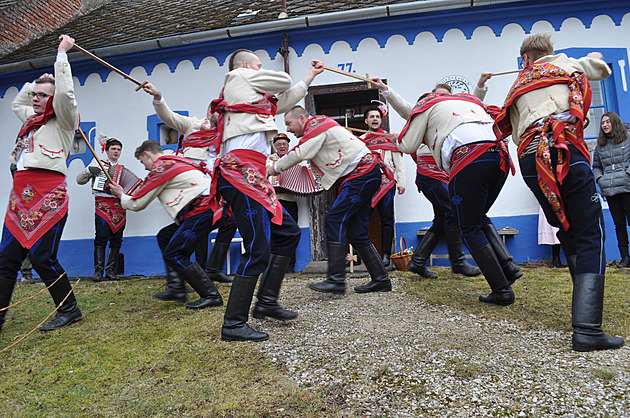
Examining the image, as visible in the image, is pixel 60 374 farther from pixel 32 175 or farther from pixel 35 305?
pixel 35 305

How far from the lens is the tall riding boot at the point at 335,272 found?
3.89 metres

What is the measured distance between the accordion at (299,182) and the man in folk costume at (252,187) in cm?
309

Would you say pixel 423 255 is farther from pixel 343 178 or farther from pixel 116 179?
pixel 116 179

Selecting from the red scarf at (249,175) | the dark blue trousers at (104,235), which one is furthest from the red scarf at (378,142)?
the dark blue trousers at (104,235)

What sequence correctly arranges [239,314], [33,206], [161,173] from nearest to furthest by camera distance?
1. [239,314]
2. [33,206]
3. [161,173]

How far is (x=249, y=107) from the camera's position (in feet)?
9.75

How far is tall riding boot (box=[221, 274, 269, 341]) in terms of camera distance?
2.76 metres

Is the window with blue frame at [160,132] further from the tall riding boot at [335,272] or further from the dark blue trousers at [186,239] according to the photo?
the tall riding boot at [335,272]

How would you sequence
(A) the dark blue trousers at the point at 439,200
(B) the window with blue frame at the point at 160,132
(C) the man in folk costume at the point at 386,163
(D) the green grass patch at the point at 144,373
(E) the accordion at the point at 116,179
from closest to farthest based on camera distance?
(D) the green grass patch at the point at 144,373
(A) the dark blue trousers at the point at 439,200
(C) the man in folk costume at the point at 386,163
(E) the accordion at the point at 116,179
(B) the window with blue frame at the point at 160,132

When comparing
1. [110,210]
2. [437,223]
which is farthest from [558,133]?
[110,210]

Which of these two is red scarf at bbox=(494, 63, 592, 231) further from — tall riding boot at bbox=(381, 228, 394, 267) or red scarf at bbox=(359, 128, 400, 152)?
tall riding boot at bbox=(381, 228, 394, 267)

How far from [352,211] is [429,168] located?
3.55 ft

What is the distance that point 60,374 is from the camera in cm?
254

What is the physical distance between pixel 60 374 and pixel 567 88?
3292 mm
